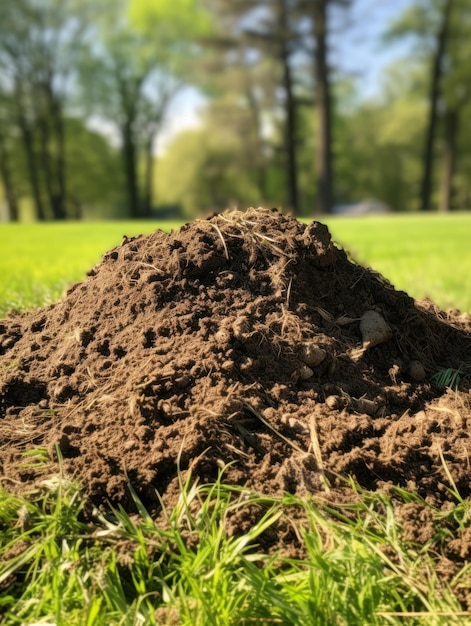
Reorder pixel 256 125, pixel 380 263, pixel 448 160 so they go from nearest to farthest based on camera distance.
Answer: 1. pixel 380 263
2. pixel 256 125
3. pixel 448 160

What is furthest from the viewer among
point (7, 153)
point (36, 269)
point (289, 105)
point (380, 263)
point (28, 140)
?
point (7, 153)

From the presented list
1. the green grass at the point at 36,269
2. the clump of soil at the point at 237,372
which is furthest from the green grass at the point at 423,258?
the green grass at the point at 36,269

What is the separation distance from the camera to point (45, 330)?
2240 mm

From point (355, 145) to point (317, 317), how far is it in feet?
153

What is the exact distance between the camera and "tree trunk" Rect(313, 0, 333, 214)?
76.7 ft

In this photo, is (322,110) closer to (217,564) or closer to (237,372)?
(237,372)

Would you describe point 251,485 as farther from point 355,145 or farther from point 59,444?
point 355,145

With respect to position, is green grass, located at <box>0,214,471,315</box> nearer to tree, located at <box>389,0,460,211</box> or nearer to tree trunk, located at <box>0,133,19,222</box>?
tree, located at <box>389,0,460,211</box>

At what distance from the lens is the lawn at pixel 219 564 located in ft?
4.00

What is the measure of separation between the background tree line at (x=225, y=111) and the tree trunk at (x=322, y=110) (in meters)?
0.06

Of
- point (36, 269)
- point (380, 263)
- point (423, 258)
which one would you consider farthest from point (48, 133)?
point (380, 263)

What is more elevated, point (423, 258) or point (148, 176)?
point (148, 176)

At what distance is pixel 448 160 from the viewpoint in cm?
3012

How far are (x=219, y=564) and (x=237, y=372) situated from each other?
0.70 m
